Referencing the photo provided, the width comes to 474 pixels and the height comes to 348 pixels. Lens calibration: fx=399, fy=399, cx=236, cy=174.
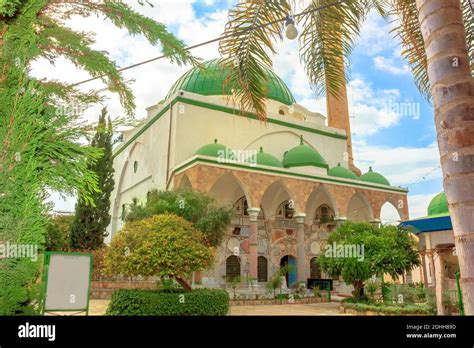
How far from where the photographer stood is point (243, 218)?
21.9 m

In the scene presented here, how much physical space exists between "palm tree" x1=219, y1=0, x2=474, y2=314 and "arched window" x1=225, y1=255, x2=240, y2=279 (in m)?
14.4

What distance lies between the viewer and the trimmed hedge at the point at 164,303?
923 cm

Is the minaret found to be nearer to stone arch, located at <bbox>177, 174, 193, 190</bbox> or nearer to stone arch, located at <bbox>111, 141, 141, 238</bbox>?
stone arch, located at <bbox>177, 174, 193, 190</bbox>

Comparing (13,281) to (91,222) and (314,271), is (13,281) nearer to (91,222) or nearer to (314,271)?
(91,222)

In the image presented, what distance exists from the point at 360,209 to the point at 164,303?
63.9 feet

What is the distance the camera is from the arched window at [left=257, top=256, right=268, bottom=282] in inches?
842

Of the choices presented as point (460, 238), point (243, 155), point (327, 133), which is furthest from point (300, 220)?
point (460, 238)

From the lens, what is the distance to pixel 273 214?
2278cm

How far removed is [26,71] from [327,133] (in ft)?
84.3

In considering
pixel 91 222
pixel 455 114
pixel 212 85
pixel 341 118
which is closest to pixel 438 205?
pixel 341 118

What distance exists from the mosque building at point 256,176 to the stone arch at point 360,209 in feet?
0.21

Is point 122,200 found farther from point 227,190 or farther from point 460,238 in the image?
point 460,238

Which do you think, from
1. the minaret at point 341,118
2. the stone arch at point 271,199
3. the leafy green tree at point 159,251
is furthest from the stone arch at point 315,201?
the leafy green tree at point 159,251

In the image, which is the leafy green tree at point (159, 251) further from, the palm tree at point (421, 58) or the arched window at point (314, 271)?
the arched window at point (314, 271)
